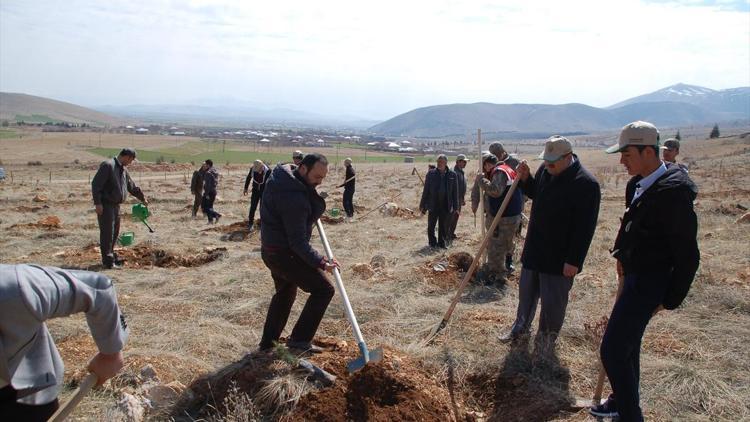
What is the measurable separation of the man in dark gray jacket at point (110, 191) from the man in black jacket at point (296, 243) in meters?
4.43

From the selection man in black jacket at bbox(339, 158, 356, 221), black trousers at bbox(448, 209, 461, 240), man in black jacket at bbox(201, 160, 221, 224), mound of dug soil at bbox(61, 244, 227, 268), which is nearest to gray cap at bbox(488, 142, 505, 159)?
black trousers at bbox(448, 209, 461, 240)

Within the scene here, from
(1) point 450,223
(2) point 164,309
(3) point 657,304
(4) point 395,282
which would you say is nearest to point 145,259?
(2) point 164,309

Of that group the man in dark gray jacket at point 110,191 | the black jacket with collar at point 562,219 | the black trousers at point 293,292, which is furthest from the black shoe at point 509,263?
the man in dark gray jacket at point 110,191

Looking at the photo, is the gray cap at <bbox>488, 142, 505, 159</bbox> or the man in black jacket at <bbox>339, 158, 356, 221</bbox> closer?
the gray cap at <bbox>488, 142, 505, 159</bbox>

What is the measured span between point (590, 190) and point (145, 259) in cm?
736

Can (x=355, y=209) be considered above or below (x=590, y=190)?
below

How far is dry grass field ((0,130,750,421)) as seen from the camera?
12.9 feet

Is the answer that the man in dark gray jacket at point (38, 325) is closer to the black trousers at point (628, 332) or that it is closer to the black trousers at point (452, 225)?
the black trousers at point (628, 332)

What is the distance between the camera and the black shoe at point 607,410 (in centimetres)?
374

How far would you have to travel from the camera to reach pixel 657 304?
328cm

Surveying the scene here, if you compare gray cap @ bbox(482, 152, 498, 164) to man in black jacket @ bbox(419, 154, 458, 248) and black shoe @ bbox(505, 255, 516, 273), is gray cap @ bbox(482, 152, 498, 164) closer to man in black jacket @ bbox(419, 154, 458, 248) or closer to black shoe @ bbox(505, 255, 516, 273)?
black shoe @ bbox(505, 255, 516, 273)

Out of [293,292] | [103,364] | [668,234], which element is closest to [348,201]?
[293,292]

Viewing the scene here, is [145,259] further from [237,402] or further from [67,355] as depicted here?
[237,402]

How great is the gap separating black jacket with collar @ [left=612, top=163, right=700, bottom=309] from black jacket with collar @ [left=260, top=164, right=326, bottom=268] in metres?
2.18
